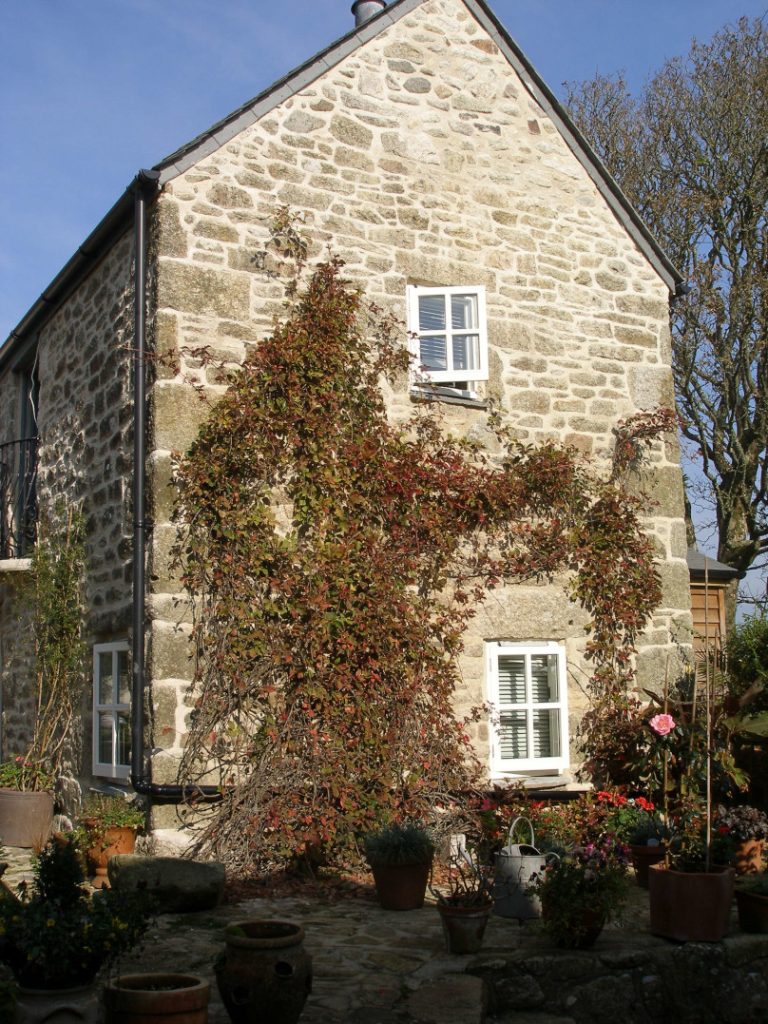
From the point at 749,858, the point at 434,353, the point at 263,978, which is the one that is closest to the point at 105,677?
the point at 434,353

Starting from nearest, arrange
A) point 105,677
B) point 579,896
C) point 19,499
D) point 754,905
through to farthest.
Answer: point 579,896 < point 754,905 < point 105,677 < point 19,499

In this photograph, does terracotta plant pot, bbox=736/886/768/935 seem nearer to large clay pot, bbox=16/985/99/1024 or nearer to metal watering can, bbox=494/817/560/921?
metal watering can, bbox=494/817/560/921

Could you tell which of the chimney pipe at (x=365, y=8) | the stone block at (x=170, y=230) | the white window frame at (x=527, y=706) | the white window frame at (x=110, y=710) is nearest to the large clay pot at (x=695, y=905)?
the white window frame at (x=527, y=706)

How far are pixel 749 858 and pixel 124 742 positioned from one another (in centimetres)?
494

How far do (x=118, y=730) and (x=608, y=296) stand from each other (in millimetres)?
6012

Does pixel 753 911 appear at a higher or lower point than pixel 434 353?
lower

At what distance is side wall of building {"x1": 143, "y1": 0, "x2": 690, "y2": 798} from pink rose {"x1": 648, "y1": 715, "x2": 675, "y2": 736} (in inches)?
42.9

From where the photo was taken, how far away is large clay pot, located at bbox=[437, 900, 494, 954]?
18.5 ft

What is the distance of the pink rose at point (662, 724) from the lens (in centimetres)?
793

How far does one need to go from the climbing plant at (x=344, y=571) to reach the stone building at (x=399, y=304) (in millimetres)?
248

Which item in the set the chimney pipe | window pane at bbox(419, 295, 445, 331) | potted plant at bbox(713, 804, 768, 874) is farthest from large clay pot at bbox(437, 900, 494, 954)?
the chimney pipe

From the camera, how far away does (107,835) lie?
24.7ft

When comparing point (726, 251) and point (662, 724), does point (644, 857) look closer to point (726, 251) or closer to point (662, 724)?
point (662, 724)

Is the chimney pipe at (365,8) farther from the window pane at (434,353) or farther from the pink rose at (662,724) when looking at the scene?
the pink rose at (662,724)
